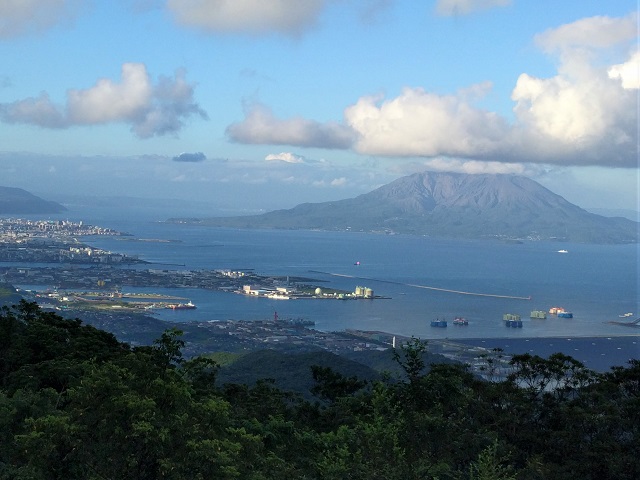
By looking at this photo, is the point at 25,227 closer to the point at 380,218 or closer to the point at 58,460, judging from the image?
the point at 380,218

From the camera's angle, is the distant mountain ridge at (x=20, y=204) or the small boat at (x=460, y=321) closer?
the small boat at (x=460, y=321)

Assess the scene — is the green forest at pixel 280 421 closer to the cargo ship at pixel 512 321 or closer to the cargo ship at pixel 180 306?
the cargo ship at pixel 180 306

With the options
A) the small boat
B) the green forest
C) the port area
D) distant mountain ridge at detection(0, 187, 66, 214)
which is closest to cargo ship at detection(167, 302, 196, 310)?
the port area

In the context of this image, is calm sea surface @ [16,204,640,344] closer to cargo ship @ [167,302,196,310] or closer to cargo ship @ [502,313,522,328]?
cargo ship @ [502,313,522,328]

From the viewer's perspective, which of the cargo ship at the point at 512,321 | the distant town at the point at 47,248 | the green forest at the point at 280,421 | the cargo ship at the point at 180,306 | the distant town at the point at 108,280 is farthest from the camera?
the distant town at the point at 47,248

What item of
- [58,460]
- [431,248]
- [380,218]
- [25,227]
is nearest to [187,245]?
[25,227]

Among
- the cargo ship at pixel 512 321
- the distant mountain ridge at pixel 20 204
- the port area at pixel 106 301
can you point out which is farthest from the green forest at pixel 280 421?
the distant mountain ridge at pixel 20 204
